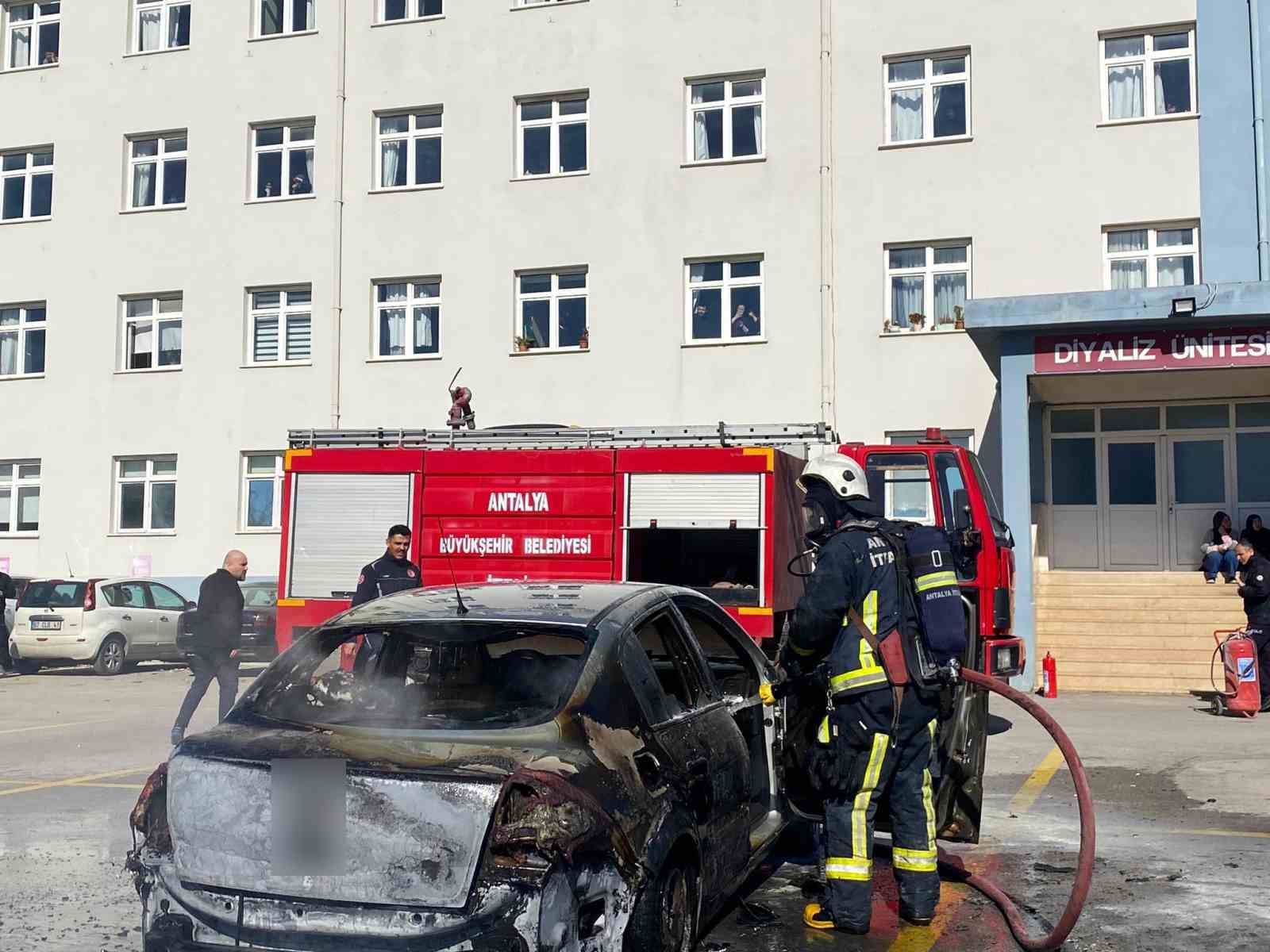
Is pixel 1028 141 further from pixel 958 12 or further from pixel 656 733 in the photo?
pixel 656 733

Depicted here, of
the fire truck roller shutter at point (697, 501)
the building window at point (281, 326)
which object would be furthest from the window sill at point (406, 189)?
the fire truck roller shutter at point (697, 501)

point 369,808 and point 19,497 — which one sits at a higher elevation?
point 19,497

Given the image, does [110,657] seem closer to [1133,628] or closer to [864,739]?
[1133,628]

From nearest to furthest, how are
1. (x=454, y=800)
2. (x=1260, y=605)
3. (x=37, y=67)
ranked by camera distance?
(x=454, y=800) → (x=1260, y=605) → (x=37, y=67)

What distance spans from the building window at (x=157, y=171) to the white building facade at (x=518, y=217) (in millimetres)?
71

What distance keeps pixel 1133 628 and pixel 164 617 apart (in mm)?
13699

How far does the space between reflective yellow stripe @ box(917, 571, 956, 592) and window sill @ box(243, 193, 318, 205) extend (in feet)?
69.3

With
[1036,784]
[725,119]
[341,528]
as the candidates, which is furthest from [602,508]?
[725,119]

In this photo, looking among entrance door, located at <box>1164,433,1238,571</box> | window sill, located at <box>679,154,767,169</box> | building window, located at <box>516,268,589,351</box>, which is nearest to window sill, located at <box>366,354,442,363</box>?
building window, located at <box>516,268,589,351</box>

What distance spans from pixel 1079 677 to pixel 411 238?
13620 mm

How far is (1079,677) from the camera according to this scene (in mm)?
17094

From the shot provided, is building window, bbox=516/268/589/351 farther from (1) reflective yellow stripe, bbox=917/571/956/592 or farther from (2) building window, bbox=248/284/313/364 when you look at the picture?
(1) reflective yellow stripe, bbox=917/571/956/592

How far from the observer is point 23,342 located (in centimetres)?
2664

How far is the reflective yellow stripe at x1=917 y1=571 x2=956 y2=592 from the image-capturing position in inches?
217
